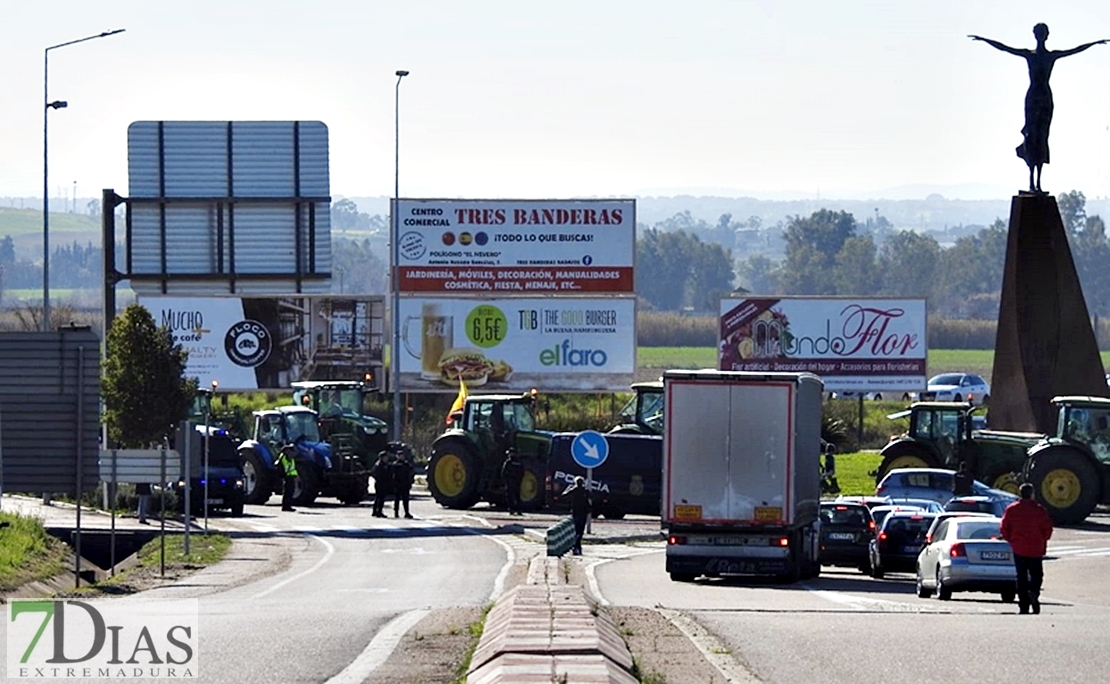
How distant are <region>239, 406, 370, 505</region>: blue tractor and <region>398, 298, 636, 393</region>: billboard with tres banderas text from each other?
16.6 meters

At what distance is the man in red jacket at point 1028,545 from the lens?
69.3ft

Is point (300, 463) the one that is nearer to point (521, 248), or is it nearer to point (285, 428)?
point (285, 428)

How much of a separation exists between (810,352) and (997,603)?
45096 mm

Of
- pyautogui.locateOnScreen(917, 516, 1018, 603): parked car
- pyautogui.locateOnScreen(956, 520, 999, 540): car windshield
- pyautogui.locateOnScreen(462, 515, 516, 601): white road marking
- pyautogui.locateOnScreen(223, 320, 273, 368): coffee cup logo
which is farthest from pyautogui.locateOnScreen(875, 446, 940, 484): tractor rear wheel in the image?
pyautogui.locateOnScreen(223, 320, 273, 368): coffee cup logo

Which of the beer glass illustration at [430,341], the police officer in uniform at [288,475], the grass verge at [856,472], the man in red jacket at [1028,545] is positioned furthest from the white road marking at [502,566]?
the beer glass illustration at [430,341]

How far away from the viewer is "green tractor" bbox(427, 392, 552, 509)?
44.5 metres

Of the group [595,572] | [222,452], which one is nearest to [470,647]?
[595,572]

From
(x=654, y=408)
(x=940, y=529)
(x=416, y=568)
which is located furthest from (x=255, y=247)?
(x=940, y=529)

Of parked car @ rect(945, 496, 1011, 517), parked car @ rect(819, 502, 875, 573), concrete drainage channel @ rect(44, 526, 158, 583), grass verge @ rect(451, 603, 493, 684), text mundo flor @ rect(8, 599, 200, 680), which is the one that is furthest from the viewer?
concrete drainage channel @ rect(44, 526, 158, 583)

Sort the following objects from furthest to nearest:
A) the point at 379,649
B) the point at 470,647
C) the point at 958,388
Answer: the point at 958,388, the point at 379,649, the point at 470,647

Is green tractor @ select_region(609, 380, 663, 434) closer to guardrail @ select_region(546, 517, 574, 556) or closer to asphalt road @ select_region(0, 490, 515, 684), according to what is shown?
asphalt road @ select_region(0, 490, 515, 684)

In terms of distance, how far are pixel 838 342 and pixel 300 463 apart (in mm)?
28099

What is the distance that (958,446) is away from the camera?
44281 mm

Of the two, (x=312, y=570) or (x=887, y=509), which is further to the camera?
(x=887, y=509)
